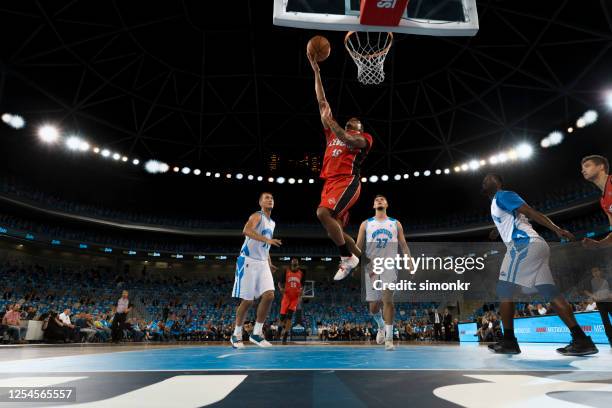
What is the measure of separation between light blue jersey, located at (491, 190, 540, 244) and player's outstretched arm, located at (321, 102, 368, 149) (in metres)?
1.79

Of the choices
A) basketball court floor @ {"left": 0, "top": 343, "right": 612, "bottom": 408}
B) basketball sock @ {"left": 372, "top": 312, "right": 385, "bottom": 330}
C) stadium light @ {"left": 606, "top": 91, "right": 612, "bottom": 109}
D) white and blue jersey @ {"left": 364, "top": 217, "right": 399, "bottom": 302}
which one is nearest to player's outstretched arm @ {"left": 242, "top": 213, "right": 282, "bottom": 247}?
white and blue jersey @ {"left": 364, "top": 217, "right": 399, "bottom": 302}

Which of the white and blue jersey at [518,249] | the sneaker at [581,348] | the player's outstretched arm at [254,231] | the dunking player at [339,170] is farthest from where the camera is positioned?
the player's outstretched arm at [254,231]

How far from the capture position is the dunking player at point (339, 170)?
4891 millimetres

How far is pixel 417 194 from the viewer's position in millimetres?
30969

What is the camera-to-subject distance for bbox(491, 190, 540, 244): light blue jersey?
452 centimetres

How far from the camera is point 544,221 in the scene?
13.9ft

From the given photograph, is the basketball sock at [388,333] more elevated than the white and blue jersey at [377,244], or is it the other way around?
the white and blue jersey at [377,244]

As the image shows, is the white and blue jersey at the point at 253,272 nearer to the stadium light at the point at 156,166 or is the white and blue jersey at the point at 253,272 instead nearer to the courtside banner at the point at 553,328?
the courtside banner at the point at 553,328

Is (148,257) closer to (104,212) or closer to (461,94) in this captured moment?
(104,212)

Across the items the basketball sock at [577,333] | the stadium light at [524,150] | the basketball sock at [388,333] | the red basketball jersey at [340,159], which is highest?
the stadium light at [524,150]

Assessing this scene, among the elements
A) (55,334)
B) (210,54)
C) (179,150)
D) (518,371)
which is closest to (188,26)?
(210,54)

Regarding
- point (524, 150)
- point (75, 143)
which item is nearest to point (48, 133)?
point (75, 143)

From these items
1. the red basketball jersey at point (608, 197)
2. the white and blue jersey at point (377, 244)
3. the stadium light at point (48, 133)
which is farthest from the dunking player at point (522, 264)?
the stadium light at point (48, 133)

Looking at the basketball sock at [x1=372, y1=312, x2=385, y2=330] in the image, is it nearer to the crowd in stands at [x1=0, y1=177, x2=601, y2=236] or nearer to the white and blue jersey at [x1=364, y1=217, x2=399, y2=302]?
the white and blue jersey at [x1=364, y1=217, x2=399, y2=302]
